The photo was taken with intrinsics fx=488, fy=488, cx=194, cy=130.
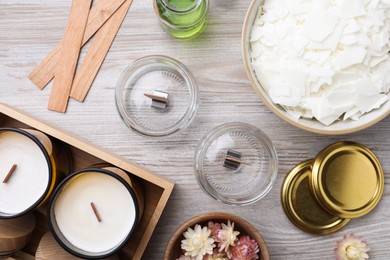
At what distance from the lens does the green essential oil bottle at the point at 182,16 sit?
1014 mm

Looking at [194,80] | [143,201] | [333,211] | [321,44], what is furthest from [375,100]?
[143,201]

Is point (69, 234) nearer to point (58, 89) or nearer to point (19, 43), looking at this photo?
point (58, 89)

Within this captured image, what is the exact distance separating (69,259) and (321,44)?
0.66 metres

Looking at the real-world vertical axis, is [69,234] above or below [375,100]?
below

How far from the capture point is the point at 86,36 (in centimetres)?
108

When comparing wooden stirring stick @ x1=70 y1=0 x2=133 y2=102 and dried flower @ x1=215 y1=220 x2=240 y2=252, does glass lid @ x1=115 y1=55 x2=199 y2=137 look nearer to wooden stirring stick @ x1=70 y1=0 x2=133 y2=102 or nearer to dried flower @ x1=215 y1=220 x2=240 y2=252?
wooden stirring stick @ x1=70 y1=0 x2=133 y2=102

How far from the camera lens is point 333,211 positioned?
1.05 metres

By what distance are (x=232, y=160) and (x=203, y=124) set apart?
4.0 inches

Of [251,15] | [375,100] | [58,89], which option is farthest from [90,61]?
[375,100]

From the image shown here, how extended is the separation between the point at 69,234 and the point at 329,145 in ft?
1.91

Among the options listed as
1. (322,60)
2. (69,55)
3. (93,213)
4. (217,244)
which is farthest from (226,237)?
(69,55)

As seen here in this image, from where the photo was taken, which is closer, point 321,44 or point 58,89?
point 321,44

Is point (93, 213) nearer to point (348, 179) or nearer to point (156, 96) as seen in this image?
point (156, 96)

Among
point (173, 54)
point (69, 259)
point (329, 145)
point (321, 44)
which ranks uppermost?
point (321, 44)
